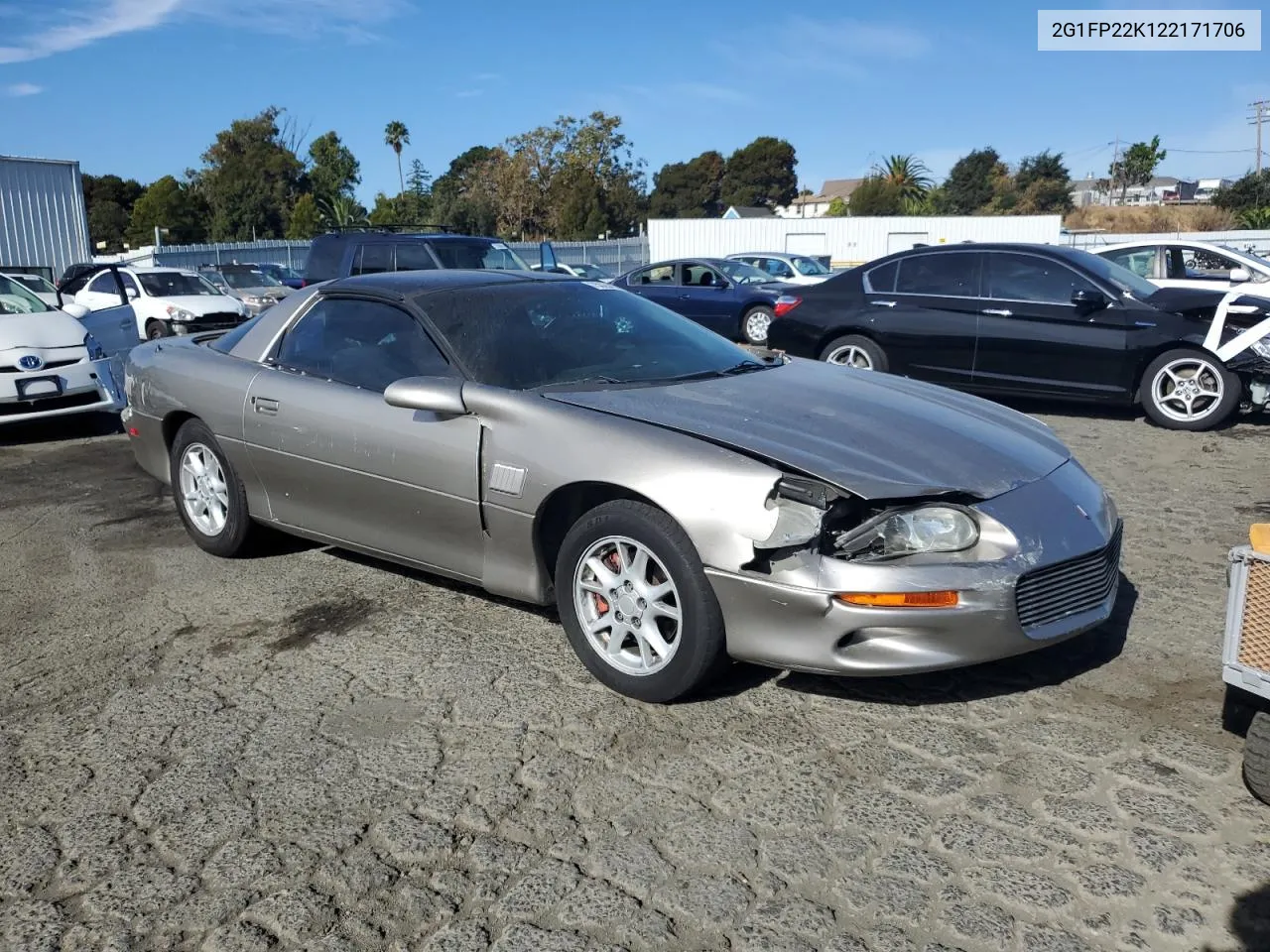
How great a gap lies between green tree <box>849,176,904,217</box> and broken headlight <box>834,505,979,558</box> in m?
68.5

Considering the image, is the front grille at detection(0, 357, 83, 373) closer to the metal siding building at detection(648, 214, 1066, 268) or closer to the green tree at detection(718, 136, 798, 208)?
the metal siding building at detection(648, 214, 1066, 268)

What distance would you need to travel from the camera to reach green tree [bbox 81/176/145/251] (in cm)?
6619

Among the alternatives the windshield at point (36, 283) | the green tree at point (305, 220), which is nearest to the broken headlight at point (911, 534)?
the windshield at point (36, 283)

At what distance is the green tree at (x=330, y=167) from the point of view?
7156cm

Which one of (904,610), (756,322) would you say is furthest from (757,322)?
(904,610)

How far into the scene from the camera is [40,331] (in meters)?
8.76

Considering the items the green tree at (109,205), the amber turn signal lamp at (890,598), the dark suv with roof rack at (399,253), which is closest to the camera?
the amber turn signal lamp at (890,598)

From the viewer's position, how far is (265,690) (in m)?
3.78

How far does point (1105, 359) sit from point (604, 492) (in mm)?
6405

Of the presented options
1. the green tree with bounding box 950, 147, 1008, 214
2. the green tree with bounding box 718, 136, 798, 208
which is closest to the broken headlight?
the green tree with bounding box 950, 147, 1008, 214

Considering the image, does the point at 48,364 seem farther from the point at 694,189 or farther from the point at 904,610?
the point at 694,189

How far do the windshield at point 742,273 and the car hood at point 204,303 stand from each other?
7.51 metres

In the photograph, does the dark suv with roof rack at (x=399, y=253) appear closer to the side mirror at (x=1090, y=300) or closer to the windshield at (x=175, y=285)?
the windshield at (x=175, y=285)

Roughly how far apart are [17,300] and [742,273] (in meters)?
10.7
